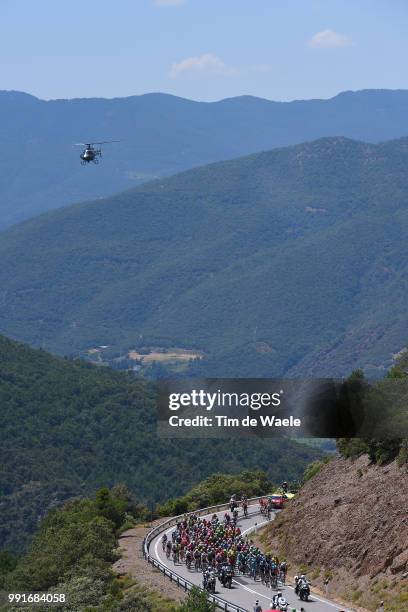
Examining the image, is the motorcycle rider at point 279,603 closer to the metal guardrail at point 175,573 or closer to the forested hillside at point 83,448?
the metal guardrail at point 175,573

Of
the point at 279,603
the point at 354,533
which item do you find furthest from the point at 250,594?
the point at 279,603

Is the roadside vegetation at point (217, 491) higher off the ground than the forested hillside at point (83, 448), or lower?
higher

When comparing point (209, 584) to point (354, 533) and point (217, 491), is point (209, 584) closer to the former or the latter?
point (354, 533)

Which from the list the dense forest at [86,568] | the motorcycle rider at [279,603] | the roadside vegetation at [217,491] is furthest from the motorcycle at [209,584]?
the roadside vegetation at [217,491]

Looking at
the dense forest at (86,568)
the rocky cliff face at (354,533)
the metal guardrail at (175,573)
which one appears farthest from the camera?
the dense forest at (86,568)

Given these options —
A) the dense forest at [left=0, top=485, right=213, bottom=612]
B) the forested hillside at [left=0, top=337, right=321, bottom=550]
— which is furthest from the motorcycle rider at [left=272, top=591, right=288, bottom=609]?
the forested hillside at [left=0, top=337, right=321, bottom=550]

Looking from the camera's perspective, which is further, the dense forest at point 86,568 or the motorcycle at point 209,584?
the motorcycle at point 209,584

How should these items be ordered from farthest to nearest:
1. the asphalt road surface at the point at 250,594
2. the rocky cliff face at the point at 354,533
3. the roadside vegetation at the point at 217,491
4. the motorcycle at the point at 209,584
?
the roadside vegetation at the point at 217,491
the motorcycle at the point at 209,584
the asphalt road surface at the point at 250,594
the rocky cliff face at the point at 354,533
